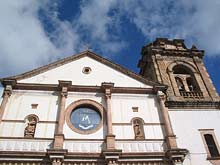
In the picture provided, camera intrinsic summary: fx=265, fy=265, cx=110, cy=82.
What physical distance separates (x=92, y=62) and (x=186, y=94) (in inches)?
280

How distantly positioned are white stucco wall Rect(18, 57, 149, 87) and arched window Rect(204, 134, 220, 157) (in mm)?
5175

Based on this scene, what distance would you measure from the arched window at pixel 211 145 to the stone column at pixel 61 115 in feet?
27.9

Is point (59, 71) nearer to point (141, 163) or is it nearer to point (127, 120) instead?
point (127, 120)

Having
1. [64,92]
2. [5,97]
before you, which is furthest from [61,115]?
[5,97]

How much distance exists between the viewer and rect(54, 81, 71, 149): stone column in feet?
44.9

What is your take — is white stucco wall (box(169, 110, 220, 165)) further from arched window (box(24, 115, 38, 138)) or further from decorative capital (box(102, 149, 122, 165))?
arched window (box(24, 115, 38, 138))

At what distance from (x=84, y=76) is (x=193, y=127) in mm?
7794

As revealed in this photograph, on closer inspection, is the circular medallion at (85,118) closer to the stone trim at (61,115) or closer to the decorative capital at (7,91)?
the stone trim at (61,115)

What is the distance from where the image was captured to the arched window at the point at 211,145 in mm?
15180

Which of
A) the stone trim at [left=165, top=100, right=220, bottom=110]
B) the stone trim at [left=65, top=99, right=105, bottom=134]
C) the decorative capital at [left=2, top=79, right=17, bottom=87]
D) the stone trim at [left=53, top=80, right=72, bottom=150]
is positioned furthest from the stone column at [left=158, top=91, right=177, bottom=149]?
the decorative capital at [left=2, top=79, right=17, bottom=87]

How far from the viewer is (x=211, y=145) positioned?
15.6m

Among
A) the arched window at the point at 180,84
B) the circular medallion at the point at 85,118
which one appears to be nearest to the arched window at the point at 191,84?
the arched window at the point at 180,84

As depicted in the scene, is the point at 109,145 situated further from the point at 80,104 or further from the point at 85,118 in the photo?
the point at 80,104

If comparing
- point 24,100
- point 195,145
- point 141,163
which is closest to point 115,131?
point 141,163
